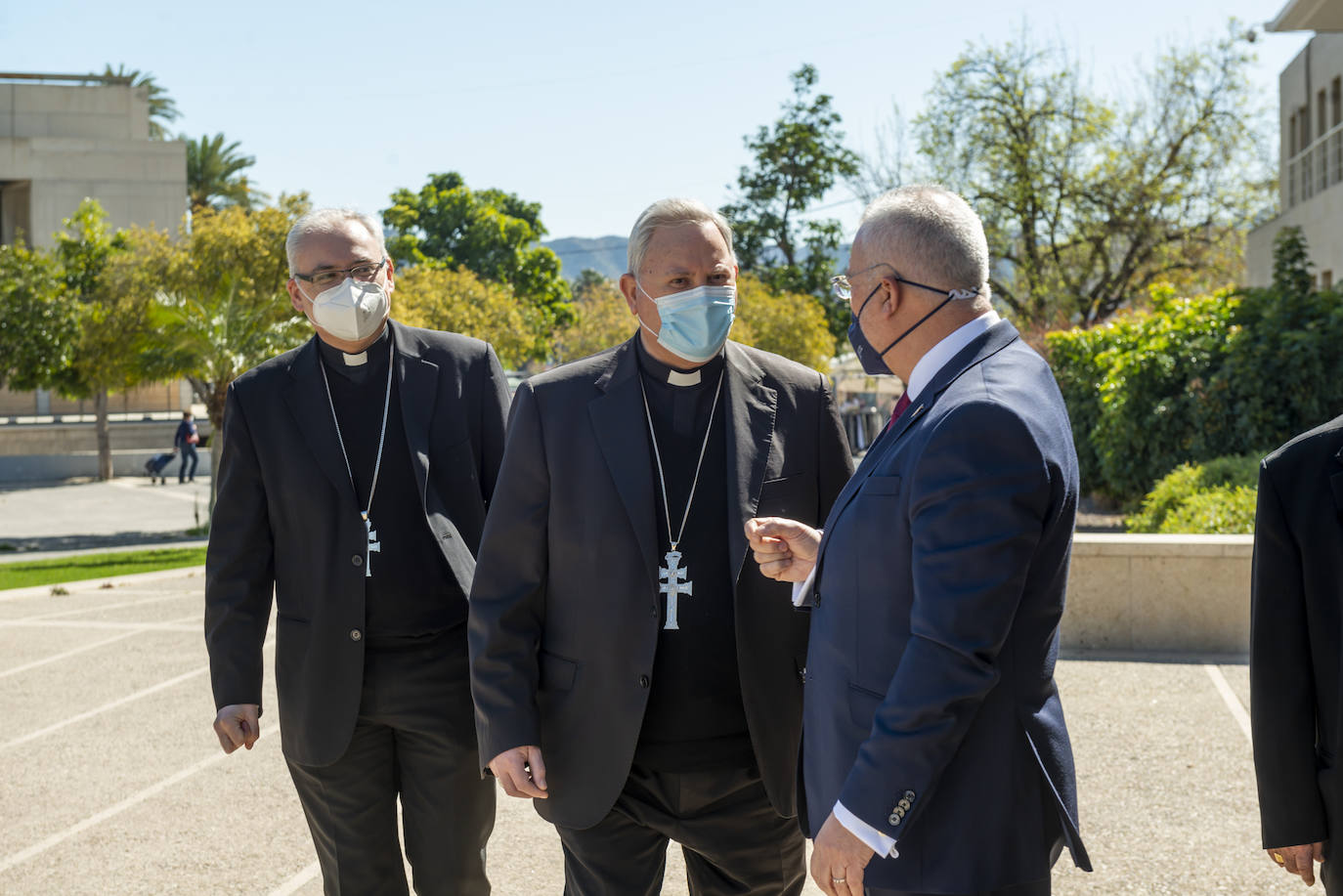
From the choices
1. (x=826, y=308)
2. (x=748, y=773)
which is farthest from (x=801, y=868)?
(x=826, y=308)

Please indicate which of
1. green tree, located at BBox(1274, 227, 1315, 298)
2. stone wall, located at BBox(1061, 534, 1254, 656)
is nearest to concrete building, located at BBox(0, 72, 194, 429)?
green tree, located at BBox(1274, 227, 1315, 298)

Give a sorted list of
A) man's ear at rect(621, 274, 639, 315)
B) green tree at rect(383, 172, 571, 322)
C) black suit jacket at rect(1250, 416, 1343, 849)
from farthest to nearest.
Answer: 1. green tree at rect(383, 172, 571, 322)
2. man's ear at rect(621, 274, 639, 315)
3. black suit jacket at rect(1250, 416, 1343, 849)

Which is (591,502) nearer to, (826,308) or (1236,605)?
(1236,605)

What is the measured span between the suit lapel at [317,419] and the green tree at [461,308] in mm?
25894

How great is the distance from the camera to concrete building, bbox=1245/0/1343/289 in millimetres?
14859

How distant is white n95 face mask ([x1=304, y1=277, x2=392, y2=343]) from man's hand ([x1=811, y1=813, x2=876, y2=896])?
2111 millimetres

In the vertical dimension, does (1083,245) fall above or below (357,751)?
above

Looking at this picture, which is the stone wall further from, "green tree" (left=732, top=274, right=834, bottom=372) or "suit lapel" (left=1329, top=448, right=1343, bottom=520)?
"green tree" (left=732, top=274, right=834, bottom=372)

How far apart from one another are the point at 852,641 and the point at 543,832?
11.2 feet

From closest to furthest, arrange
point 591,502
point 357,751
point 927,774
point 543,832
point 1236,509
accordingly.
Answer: point 927,774 < point 591,502 < point 357,751 < point 543,832 < point 1236,509

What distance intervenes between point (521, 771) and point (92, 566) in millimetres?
16672

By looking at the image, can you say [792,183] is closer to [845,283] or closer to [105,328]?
[105,328]

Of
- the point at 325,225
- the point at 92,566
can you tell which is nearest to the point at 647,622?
the point at 325,225

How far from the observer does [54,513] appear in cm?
2858
